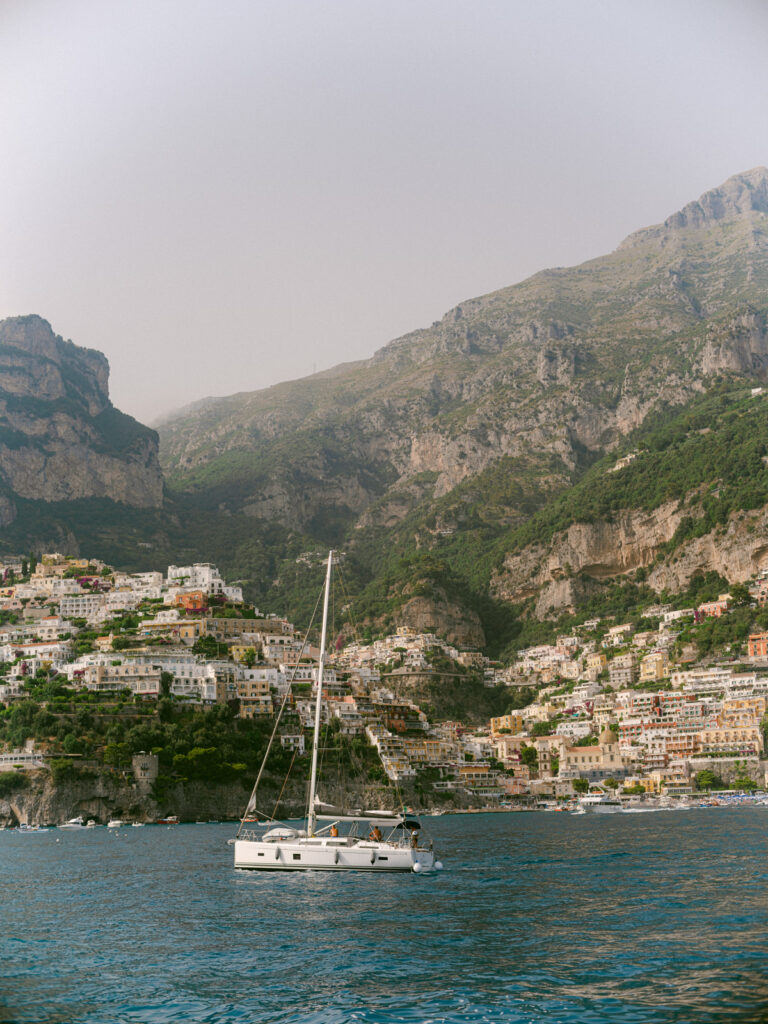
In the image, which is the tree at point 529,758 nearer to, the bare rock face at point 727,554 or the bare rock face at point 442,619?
the bare rock face at point 727,554

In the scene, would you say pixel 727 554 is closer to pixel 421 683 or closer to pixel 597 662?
pixel 597 662

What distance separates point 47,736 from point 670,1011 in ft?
233

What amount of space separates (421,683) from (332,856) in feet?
352

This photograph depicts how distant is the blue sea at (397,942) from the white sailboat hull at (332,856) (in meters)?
0.64

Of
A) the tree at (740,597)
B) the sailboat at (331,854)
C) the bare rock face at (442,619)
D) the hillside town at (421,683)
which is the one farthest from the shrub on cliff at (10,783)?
the bare rock face at (442,619)

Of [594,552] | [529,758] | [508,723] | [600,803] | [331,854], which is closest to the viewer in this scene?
[331,854]

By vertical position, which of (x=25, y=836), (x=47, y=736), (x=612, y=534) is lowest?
(x=25, y=836)

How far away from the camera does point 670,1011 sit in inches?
673

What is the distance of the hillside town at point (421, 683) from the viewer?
318 feet

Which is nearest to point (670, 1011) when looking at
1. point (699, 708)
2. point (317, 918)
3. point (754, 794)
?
point (317, 918)

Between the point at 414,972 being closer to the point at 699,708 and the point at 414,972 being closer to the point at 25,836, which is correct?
the point at 25,836

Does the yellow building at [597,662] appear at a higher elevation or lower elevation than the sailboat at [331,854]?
higher

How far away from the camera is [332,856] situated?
3959 cm

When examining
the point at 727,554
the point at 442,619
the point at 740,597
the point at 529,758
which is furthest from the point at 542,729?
the point at 442,619
